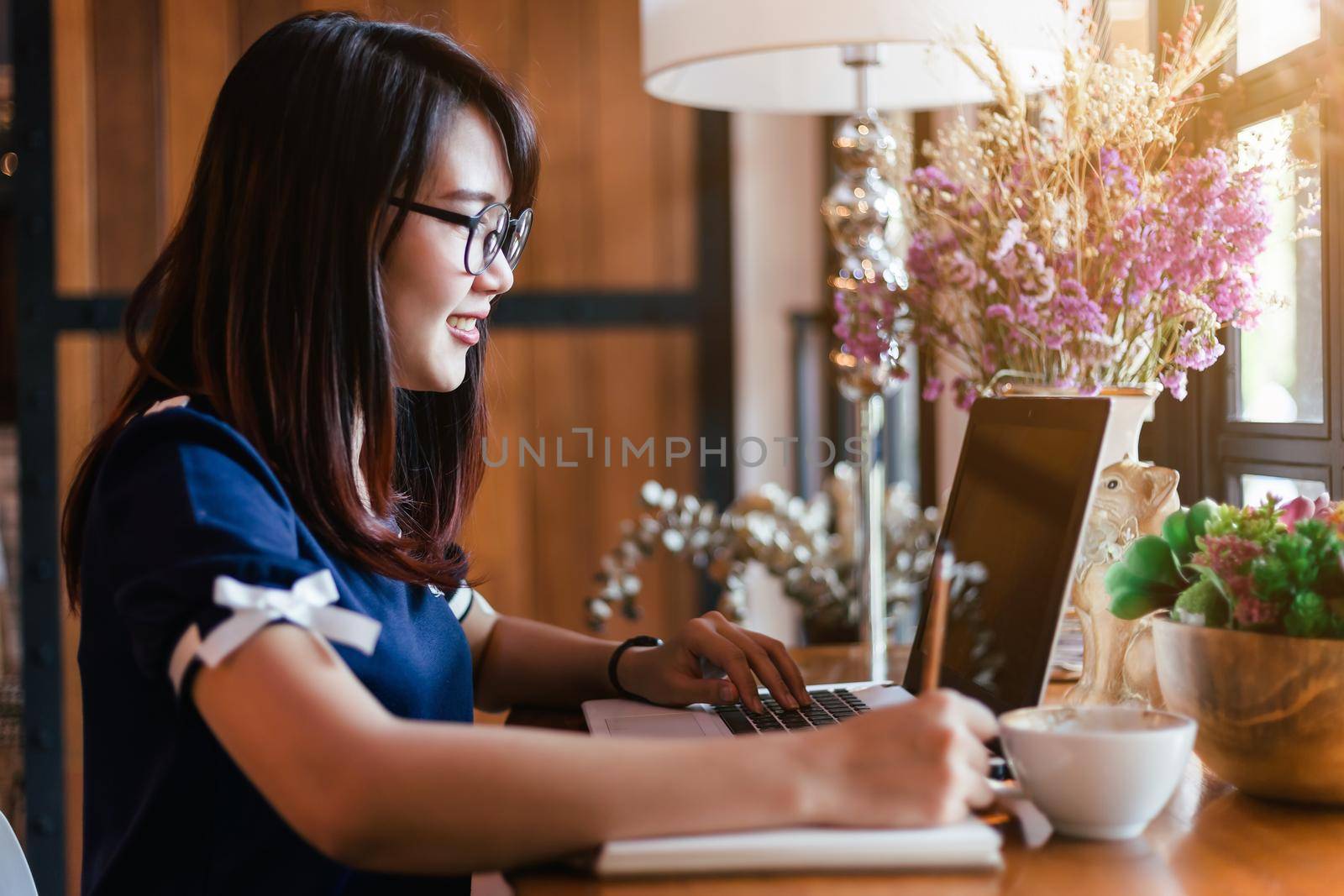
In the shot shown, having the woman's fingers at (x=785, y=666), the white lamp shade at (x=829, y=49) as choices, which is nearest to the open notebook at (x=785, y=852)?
the woman's fingers at (x=785, y=666)

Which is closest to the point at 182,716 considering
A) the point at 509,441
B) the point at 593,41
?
the point at 509,441

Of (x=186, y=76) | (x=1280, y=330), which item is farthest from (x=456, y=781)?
(x=186, y=76)

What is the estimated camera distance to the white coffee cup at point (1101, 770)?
2.22 feet

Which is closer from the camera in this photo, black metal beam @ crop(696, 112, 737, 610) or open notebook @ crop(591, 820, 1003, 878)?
open notebook @ crop(591, 820, 1003, 878)

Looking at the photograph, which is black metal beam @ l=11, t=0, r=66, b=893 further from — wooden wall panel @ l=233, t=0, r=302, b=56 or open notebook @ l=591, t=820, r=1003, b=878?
open notebook @ l=591, t=820, r=1003, b=878

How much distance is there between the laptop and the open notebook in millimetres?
218

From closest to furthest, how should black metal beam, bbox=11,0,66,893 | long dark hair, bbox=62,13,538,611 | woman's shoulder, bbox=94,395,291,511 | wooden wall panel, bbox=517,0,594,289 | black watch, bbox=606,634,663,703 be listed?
woman's shoulder, bbox=94,395,291,511 < long dark hair, bbox=62,13,538,611 < black watch, bbox=606,634,663,703 < black metal beam, bbox=11,0,66,893 < wooden wall panel, bbox=517,0,594,289

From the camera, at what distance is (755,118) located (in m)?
2.78

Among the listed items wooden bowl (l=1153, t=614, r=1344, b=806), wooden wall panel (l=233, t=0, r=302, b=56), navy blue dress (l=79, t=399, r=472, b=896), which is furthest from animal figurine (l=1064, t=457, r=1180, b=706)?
wooden wall panel (l=233, t=0, r=302, b=56)

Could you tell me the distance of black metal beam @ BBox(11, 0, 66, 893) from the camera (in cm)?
252

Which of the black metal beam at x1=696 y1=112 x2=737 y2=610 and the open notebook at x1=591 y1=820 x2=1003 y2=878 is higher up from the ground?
the black metal beam at x1=696 y1=112 x2=737 y2=610

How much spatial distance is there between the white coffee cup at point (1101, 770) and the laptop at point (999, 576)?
0.43 ft

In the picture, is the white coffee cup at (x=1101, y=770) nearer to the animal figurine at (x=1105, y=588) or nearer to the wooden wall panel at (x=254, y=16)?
the animal figurine at (x=1105, y=588)

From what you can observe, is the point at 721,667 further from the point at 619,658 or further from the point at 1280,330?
the point at 1280,330
